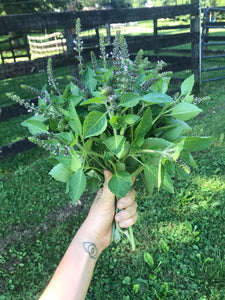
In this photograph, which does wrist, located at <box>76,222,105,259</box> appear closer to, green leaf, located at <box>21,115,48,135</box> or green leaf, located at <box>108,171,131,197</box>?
green leaf, located at <box>108,171,131,197</box>

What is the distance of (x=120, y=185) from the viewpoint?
1.13 meters

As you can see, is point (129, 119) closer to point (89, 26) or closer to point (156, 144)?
point (156, 144)

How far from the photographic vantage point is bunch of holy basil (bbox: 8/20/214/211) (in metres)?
1.03

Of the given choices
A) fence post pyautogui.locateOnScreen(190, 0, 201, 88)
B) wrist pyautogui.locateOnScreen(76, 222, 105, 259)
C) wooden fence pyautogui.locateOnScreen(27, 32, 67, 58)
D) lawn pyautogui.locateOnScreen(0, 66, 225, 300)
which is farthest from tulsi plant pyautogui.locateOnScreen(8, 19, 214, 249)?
wooden fence pyautogui.locateOnScreen(27, 32, 67, 58)

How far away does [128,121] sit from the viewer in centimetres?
104

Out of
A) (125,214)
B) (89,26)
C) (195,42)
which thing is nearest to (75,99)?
(125,214)

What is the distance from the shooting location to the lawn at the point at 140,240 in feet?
6.91

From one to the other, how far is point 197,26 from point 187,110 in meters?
5.25

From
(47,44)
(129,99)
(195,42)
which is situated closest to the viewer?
(129,99)

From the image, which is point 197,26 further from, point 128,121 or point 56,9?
point 128,121

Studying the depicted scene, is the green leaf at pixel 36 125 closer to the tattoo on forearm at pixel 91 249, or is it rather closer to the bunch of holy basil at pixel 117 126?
the bunch of holy basil at pixel 117 126

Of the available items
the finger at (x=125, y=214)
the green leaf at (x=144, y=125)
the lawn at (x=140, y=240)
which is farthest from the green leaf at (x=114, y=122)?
the lawn at (x=140, y=240)

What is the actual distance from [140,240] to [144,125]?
1.64m

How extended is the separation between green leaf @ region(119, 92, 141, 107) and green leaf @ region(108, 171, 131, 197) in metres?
0.32
